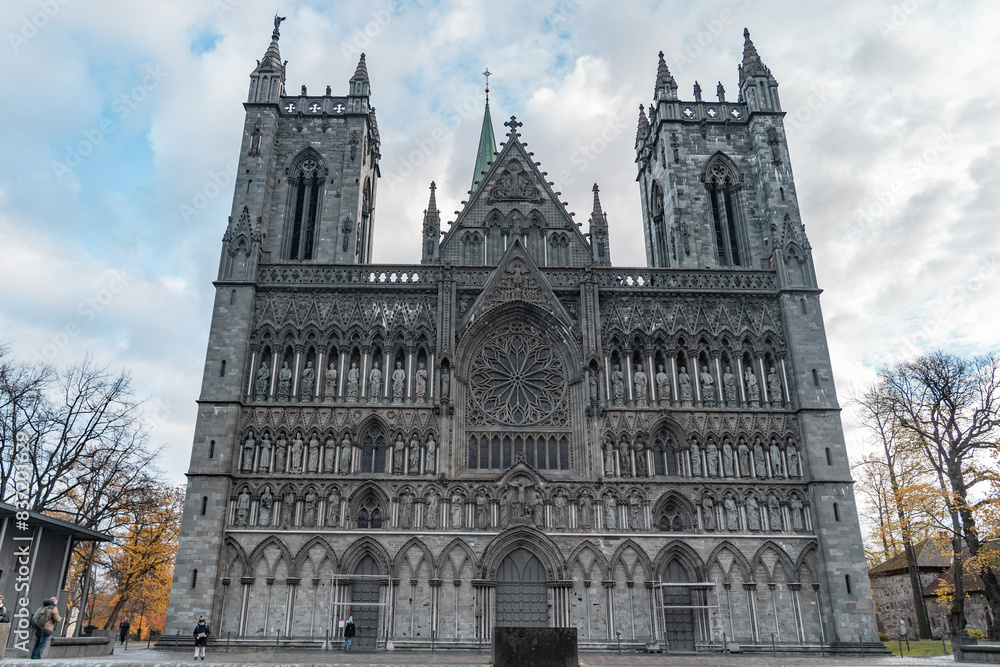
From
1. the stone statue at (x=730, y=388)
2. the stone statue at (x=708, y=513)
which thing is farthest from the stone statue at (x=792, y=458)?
the stone statue at (x=708, y=513)

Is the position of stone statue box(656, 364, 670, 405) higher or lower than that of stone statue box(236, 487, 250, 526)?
higher

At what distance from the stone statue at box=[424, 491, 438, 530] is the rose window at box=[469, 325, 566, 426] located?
4042 mm

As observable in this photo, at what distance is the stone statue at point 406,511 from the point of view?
28.2 meters

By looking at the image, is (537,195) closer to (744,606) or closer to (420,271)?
(420,271)

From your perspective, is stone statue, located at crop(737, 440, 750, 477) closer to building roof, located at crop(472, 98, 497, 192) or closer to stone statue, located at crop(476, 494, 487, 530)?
stone statue, located at crop(476, 494, 487, 530)

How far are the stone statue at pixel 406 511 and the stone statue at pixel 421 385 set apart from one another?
3.91 meters

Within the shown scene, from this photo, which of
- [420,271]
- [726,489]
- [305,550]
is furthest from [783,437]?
[305,550]

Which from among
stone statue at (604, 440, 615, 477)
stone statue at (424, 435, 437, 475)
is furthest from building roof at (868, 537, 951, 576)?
stone statue at (424, 435, 437, 475)

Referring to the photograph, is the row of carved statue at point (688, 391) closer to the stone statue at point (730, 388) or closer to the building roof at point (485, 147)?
the stone statue at point (730, 388)

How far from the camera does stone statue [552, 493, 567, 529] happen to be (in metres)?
28.6

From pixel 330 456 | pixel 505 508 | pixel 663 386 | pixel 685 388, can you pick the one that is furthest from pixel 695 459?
pixel 330 456

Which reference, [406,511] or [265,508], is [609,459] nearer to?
[406,511]

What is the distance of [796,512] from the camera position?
→ 29062 millimetres

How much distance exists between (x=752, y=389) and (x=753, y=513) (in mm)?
5204
